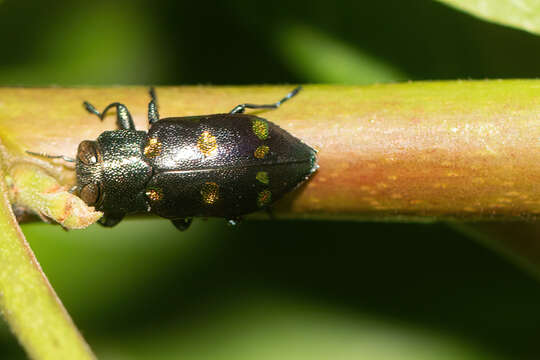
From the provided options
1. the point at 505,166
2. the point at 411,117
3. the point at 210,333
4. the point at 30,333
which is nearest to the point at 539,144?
the point at 505,166

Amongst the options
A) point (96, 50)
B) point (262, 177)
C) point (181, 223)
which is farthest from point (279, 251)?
point (96, 50)

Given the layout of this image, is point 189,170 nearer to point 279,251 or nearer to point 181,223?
point 181,223

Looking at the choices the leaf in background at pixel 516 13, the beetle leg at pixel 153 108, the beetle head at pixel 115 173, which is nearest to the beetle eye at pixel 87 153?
the beetle head at pixel 115 173

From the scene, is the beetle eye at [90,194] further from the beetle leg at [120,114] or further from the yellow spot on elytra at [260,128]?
the yellow spot on elytra at [260,128]

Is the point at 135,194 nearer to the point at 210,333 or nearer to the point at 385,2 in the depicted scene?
the point at 210,333

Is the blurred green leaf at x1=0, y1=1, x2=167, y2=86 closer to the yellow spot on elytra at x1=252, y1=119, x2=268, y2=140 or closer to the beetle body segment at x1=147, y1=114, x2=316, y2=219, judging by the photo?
the beetle body segment at x1=147, y1=114, x2=316, y2=219

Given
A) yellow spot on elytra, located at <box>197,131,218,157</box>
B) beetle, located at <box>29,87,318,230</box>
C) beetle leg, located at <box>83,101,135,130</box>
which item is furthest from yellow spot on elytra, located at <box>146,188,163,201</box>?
beetle leg, located at <box>83,101,135,130</box>
